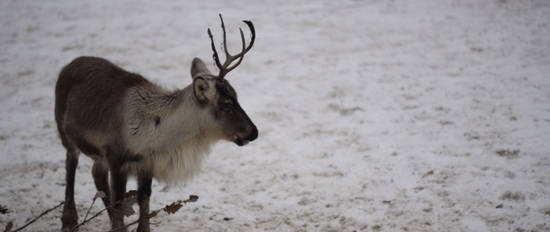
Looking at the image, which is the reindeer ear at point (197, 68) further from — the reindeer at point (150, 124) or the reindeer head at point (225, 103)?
the reindeer head at point (225, 103)

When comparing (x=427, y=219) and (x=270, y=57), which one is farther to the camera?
(x=270, y=57)

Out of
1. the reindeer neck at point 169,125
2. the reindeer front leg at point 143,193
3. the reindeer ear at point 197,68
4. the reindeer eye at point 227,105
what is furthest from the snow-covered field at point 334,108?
the reindeer ear at point 197,68

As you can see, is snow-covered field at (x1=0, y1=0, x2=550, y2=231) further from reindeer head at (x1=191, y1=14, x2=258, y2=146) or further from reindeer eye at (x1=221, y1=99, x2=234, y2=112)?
reindeer eye at (x1=221, y1=99, x2=234, y2=112)

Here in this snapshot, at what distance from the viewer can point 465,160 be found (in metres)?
5.21

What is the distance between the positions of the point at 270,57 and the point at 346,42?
1.46m

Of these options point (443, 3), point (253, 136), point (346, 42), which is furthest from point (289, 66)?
point (253, 136)

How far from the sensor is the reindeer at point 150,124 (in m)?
3.78

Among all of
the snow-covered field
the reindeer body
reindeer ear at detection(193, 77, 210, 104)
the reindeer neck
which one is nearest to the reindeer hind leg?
the snow-covered field

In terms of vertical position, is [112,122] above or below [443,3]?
below

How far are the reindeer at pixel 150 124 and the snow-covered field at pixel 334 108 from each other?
725 mm

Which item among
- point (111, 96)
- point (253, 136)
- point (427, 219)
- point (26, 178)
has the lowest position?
point (427, 219)

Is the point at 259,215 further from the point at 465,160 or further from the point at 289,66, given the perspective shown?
the point at 289,66

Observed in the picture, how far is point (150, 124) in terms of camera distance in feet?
12.8

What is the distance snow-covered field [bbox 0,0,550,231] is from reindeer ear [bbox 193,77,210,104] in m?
1.29
